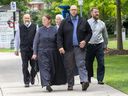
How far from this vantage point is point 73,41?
A: 45.2 ft

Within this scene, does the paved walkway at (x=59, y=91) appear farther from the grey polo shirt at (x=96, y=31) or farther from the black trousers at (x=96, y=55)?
the grey polo shirt at (x=96, y=31)

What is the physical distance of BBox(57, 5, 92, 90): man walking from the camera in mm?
13734

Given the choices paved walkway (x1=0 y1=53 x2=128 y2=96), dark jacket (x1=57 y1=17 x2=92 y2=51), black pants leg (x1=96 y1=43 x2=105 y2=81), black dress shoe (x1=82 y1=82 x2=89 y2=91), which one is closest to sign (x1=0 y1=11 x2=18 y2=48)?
paved walkway (x1=0 y1=53 x2=128 y2=96)

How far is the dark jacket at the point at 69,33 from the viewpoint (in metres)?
13.8

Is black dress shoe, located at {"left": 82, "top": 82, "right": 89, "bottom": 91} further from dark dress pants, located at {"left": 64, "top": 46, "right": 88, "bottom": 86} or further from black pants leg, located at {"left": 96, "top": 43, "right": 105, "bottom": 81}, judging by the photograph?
black pants leg, located at {"left": 96, "top": 43, "right": 105, "bottom": 81}

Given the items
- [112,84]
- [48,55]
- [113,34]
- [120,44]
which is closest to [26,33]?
[48,55]

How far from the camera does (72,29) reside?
13773 mm

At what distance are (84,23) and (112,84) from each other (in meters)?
1.97

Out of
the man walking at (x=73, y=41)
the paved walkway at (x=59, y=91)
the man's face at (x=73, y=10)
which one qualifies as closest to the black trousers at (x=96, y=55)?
the paved walkway at (x=59, y=91)

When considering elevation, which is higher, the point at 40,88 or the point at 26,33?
the point at 26,33

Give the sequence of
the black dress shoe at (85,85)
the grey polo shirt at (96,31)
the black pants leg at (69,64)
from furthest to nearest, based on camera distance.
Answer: the grey polo shirt at (96,31) < the black pants leg at (69,64) < the black dress shoe at (85,85)

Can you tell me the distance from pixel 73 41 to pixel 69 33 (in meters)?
0.21

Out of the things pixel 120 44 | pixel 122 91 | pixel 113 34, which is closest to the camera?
pixel 122 91

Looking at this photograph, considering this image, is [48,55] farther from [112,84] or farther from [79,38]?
[112,84]
